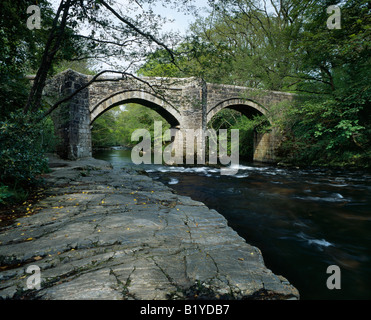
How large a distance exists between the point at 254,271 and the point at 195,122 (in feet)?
37.2

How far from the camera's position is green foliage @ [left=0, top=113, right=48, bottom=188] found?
291cm

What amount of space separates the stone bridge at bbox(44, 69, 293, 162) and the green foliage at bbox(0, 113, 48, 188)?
438cm

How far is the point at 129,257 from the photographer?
169cm

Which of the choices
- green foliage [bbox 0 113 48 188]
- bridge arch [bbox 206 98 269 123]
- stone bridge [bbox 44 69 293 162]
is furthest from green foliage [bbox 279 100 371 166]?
green foliage [bbox 0 113 48 188]

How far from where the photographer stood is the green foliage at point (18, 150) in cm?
291

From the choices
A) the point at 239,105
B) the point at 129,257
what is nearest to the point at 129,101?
the point at 239,105

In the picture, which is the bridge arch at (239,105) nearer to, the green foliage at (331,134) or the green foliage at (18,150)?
the green foliage at (331,134)

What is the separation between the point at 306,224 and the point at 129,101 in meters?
11.1

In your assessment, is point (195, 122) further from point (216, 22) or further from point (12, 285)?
point (12, 285)

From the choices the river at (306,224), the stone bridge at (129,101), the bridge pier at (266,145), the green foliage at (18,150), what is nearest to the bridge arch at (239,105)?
the stone bridge at (129,101)

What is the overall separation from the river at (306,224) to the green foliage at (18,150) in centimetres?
376

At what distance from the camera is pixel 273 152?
14.4 meters

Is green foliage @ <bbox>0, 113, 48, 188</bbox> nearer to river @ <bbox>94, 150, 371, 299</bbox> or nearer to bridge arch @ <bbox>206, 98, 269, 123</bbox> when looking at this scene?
river @ <bbox>94, 150, 371, 299</bbox>

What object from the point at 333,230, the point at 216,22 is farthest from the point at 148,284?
the point at 216,22
